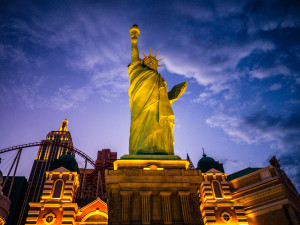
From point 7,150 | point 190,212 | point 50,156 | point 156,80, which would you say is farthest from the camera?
point 50,156

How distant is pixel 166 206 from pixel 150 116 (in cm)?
666

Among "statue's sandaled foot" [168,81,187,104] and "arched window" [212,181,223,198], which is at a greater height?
"statue's sandaled foot" [168,81,187,104]

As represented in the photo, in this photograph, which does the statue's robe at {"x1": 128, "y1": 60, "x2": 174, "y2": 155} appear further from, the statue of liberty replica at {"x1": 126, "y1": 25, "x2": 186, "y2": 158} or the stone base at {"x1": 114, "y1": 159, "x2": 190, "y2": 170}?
the stone base at {"x1": 114, "y1": 159, "x2": 190, "y2": 170}

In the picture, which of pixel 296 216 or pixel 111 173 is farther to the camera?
pixel 296 216

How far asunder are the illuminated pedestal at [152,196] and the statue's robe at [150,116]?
2.56 m

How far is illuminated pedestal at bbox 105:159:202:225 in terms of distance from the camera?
1173 cm

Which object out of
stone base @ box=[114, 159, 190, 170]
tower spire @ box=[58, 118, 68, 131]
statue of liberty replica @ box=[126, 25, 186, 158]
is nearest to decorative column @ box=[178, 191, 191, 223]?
stone base @ box=[114, 159, 190, 170]

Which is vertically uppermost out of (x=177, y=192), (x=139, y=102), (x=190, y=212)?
(x=139, y=102)

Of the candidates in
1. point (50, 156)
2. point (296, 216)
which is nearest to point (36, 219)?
point (296, 216)

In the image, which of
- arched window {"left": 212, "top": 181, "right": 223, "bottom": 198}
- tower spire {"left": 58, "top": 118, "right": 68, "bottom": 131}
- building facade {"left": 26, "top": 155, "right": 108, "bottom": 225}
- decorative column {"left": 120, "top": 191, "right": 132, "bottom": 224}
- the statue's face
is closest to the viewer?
decorative column {"left": 120, "top": 191, "right": 132, "bottom": 224}

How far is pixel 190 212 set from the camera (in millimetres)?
12078

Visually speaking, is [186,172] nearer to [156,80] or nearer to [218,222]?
[156,80]

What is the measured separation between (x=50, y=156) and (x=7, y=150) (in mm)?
57860

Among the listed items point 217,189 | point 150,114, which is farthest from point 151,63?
point 217,189
